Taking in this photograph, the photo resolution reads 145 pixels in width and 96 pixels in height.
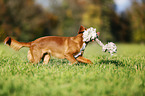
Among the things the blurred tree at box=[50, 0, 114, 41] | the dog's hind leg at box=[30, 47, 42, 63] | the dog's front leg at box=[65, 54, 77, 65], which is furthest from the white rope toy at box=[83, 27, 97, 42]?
the blurred tree at box=[50, 0, 114, 41]

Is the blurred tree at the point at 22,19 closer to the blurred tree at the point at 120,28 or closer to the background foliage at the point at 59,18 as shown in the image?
the background foliage at the point at 59,18

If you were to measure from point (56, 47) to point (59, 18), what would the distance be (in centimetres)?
3339

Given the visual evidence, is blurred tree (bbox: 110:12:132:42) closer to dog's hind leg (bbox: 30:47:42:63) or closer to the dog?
the dog

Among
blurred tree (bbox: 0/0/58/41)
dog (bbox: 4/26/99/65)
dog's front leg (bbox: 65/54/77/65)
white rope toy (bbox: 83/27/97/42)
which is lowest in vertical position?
dog's front leg (bbox: 65/54/77/65)

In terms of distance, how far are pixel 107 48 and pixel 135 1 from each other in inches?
963

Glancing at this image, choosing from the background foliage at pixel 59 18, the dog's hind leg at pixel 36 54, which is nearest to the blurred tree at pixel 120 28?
the background foliage at pixel 59 18

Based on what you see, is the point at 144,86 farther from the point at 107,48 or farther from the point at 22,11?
the point at 22,11

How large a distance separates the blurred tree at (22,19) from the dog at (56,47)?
23.2 meters

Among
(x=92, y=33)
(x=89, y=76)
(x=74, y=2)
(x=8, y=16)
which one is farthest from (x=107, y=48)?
(x=74, y=2)

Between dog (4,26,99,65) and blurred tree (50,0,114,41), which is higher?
blurred tree (50,0,114,41)

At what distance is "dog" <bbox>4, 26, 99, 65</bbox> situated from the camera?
4.66 m

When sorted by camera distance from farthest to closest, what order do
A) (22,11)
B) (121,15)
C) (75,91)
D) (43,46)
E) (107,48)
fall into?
(121,15) → (22,11) → (43,46) → (107,48) → (75,91)

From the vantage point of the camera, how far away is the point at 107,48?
4.25 meters

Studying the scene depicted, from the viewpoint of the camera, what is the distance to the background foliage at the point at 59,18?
26.7 m
